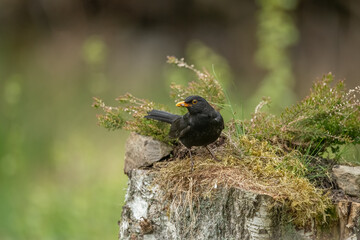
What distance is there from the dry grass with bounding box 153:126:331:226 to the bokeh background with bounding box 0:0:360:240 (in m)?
0.50

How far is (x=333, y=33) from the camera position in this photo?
567cm

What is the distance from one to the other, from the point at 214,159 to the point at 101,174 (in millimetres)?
1890

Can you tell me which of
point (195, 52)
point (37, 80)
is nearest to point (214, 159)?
point (195, 52)

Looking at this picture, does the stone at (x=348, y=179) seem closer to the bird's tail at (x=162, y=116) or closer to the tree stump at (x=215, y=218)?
the tree stump at (x=215, y=218)

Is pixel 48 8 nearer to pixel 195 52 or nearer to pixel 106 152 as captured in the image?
pixel 106 152

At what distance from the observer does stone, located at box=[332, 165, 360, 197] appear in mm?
2600

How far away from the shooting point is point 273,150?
2.82 metres

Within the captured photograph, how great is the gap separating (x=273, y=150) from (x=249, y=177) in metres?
0.34

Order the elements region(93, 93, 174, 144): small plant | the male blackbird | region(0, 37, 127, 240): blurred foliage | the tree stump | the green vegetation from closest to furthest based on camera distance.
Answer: the tree stump → the green vegetation → the male blackbird → region(93, 93, 174, 144): small plant → region(0, 37, 127, 240): blurred foliage

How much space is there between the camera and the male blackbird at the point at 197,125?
2.84 metres

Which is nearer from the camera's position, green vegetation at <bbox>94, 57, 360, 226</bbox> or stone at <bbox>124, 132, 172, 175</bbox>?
green vegetation at <bbox>94, 57, 360, 226</bbox>

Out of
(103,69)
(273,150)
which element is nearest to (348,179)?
(273,150)

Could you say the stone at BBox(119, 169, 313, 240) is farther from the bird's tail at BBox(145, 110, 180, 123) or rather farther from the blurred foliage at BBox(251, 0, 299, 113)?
the blurred foliage at BBox(251, 0, 299, 113)

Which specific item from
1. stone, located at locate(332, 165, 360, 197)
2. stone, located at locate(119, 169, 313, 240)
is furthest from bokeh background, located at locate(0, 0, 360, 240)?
stone, located at locate(119, 169, 313, 240)
